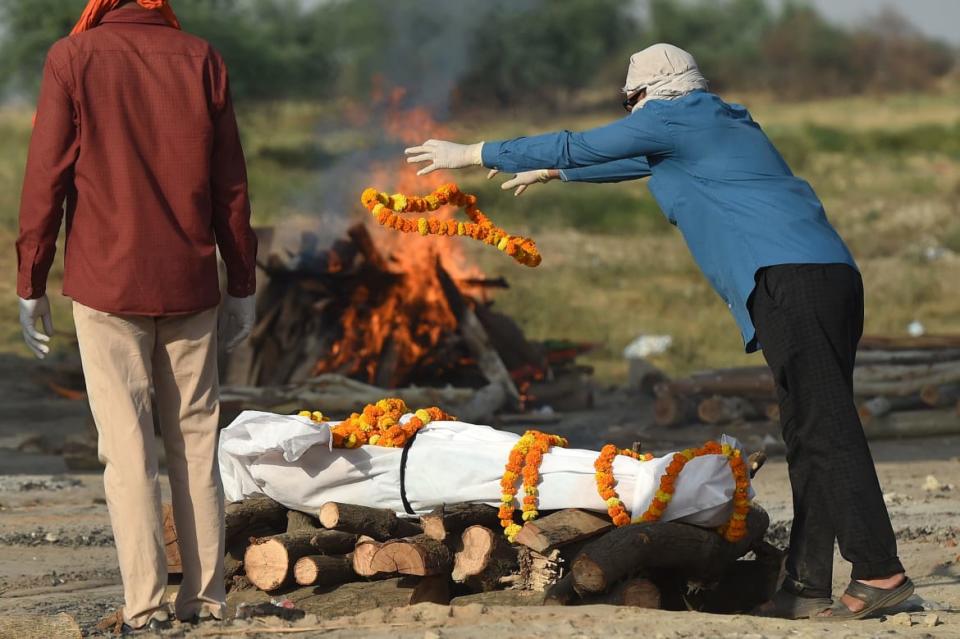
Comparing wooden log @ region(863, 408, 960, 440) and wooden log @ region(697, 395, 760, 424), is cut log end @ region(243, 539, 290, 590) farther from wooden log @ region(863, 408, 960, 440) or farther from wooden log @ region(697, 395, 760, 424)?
wooden log @ region(863, 408, 960, 440)

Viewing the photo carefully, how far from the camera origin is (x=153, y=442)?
16.4 ft

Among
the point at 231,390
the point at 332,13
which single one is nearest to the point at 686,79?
the point at 231,390

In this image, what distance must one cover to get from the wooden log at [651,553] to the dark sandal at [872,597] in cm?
54

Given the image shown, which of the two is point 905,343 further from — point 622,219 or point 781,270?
point 622,219

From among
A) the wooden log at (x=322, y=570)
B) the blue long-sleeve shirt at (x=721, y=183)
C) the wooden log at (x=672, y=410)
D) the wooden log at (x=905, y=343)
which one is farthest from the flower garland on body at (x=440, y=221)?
the wooden log at (x=905, y=343)

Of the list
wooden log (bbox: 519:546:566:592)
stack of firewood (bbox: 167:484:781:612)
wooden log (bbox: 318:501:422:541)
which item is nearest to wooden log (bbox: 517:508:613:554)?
stack of firewood (bbox: 167:484:781:612)

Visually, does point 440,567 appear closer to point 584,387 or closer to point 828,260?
point 828,260

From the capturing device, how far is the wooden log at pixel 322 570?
571 cm

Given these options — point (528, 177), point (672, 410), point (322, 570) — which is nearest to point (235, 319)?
point (322, 570)

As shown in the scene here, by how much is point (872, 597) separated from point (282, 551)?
2237mm

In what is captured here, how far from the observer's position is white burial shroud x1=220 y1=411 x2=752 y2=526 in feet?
19.1

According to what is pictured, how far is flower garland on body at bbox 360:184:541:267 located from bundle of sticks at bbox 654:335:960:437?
642cm

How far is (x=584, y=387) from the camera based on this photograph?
13992 millimetres

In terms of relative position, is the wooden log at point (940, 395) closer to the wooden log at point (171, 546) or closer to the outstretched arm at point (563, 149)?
the outstretched arm at point (563, 149)
